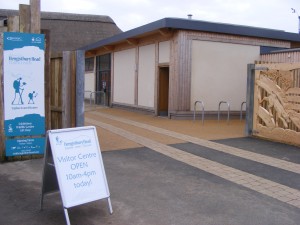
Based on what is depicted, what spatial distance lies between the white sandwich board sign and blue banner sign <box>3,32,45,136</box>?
266 centimetres

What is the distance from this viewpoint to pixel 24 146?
7.08 meters

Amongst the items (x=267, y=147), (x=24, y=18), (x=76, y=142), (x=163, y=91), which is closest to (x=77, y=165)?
(x=76, y=142)

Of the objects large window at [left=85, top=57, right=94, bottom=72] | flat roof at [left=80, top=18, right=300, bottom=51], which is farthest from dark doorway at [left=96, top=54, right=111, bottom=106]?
flat roof at [left=80, top=18, right=300, bottom=51]

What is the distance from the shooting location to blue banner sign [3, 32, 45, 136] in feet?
22.1

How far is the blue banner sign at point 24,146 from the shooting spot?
6949mm

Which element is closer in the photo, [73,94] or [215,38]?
[73,94]

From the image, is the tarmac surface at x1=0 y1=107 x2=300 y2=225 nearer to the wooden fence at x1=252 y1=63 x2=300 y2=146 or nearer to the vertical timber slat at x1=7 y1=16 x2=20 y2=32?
the wooden fence at x1=252 y1=63 x2=300 y2=146

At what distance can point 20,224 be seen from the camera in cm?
409

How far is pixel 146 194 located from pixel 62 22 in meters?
A: 32.7

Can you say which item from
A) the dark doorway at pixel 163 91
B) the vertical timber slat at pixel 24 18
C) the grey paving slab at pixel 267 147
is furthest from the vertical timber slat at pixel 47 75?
the dark doorway at pixel 163 91

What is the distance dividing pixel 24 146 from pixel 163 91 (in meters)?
9.50

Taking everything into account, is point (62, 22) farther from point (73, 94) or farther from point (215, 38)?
point (73, 94)

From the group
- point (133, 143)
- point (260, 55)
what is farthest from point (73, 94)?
point (260, 55)

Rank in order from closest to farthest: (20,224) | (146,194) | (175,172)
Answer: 1. (20,224)
2. (146,194)
3. (175,172)
